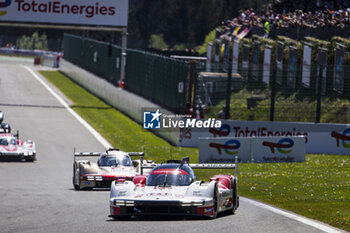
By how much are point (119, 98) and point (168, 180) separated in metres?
37.9

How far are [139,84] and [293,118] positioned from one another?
80.0 ft

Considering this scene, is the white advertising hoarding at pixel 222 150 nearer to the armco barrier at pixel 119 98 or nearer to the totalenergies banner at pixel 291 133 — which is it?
the totalenergies banner at pixel 291 133

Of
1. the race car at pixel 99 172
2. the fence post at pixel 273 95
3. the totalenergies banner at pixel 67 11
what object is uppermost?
the totalenergies banner at pixel 67 11

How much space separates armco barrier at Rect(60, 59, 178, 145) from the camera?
157 ft

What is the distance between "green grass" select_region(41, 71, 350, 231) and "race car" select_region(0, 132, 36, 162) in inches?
221

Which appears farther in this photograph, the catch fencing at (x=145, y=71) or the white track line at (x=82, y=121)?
the catch fencing at (x=145, y=71)

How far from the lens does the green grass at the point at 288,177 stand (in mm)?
19578

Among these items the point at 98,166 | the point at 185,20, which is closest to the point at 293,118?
the point at 98,166

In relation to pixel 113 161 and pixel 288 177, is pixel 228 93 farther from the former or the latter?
pixel 113 161

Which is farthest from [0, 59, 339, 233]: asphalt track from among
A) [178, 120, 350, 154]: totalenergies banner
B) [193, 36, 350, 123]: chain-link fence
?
[193, 36, 350, 123]: chain-link fence

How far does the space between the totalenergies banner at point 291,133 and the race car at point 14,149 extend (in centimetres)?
793

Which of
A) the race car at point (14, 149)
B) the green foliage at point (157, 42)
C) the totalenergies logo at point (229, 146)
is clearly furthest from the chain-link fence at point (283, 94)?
the green foliage at point (157, 42)

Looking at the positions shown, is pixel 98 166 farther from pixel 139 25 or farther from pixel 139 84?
pixel 139 25

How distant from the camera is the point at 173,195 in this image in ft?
53.3
